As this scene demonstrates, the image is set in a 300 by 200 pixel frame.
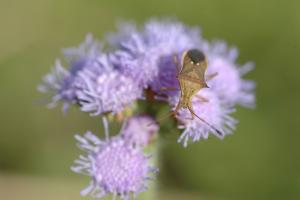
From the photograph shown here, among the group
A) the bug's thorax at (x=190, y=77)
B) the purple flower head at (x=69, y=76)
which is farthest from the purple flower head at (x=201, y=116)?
the purple flower head at (x=69, y=76)

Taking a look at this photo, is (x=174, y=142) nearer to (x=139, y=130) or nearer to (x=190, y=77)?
(x=139, y=130)

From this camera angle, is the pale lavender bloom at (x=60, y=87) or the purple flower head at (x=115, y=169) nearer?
the purple flower head at (x=115, y=169)

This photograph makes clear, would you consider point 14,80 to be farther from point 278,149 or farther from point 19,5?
point 278,149

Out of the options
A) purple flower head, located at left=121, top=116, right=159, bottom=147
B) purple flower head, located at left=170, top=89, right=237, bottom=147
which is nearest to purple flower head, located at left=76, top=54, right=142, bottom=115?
purple flower head, located at left=121, top=116, right=159, bottom=147

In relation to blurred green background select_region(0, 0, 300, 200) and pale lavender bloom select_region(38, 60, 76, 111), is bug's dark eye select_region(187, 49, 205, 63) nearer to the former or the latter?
pale lavender bloom select_region(38, 60, 76, 111)

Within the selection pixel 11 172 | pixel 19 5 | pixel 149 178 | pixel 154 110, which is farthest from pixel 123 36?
pixel 19 5

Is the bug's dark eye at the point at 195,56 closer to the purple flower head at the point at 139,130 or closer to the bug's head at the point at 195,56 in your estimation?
the bug's head at the point at 195,56
